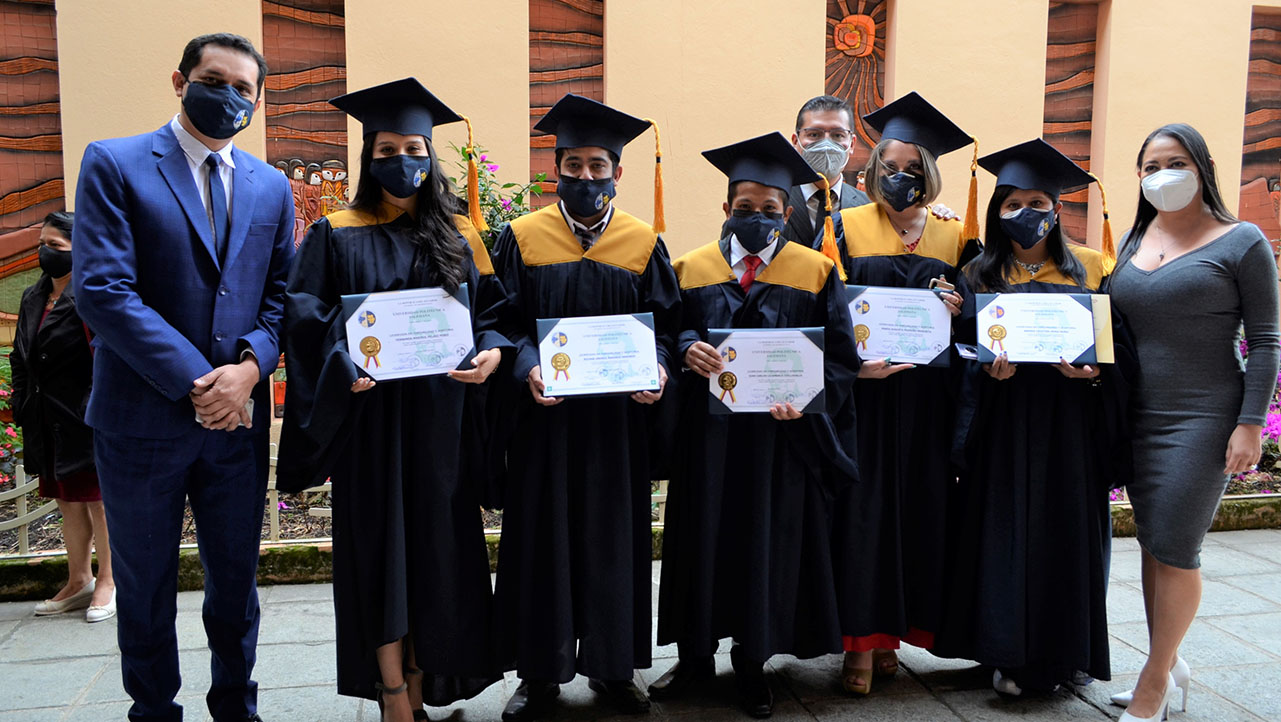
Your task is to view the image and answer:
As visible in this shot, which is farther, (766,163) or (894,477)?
(894,477)

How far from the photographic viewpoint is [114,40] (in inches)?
257

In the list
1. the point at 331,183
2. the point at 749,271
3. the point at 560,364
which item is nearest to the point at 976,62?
the point at 749,271

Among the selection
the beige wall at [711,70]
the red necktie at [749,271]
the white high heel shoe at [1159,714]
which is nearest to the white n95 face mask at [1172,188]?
the red necktie at [749,271]

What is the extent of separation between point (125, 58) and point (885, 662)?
7058 mm

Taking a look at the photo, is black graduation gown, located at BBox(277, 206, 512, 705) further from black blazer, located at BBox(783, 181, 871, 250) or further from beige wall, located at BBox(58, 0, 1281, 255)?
beige wall, located at BBox(58, 0, 1281, 255)

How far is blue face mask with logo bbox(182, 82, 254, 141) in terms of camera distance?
2703 millimetres

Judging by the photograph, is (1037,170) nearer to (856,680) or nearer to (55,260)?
(856,680)

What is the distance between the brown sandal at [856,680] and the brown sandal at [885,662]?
0.16m

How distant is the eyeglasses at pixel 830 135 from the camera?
12.9ft

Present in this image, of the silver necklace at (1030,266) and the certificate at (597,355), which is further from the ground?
the silver necklace at (1030,266)

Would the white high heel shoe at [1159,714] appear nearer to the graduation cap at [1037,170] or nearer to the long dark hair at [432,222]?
the graduation cap at [1037,170]

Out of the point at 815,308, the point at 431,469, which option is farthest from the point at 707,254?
the point at 431,469

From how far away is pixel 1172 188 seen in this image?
3143mm

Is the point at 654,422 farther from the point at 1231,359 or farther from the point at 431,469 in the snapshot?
the point at 1231,359
